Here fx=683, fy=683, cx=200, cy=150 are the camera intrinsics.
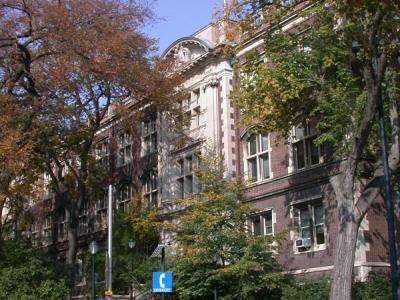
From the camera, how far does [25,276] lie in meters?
32.9

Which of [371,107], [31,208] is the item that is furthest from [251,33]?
[31,208]

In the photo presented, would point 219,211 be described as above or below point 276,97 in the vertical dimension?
below

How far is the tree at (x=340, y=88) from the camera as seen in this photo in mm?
18875

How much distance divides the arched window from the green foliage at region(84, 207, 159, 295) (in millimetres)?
5579

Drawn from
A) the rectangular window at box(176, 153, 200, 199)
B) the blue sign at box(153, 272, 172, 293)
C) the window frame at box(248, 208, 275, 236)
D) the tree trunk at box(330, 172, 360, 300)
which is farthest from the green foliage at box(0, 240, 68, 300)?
the tree trunk at box(330, 172, 360, 300)

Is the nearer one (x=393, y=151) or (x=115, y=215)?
(x=393, y=151)

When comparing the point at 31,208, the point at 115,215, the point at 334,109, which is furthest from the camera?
the point at 31,208

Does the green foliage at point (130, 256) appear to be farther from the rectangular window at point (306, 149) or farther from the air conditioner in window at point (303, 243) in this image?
the rectangular window at point (306, 149)

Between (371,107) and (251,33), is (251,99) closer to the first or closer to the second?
(251,33)

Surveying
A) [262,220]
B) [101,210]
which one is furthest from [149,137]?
[262,220]

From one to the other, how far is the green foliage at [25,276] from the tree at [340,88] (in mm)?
13824

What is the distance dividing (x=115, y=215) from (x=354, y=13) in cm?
2628

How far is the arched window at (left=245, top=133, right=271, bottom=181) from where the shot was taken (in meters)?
32.8

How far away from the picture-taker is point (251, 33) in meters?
22.7
